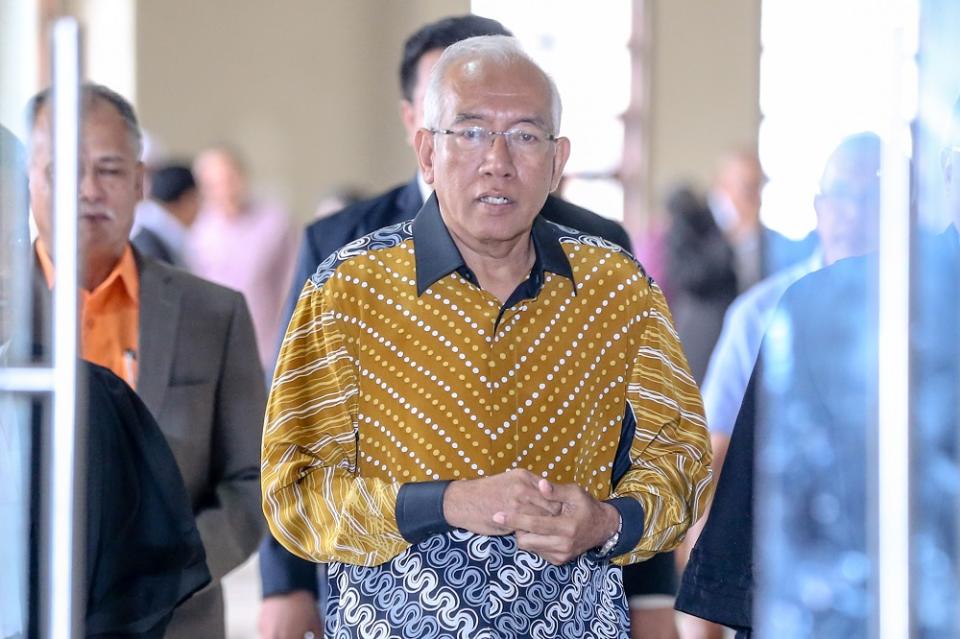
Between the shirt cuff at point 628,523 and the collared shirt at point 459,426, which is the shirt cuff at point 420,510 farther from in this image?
the shirt cuff at point 628,523

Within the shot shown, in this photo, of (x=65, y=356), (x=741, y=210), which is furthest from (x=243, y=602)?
(x=65, y=356)

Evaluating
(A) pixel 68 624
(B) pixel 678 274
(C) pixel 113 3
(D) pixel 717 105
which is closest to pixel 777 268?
(A) pixel 68 624

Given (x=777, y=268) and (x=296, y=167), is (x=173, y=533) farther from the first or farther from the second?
(x=296, y=167)

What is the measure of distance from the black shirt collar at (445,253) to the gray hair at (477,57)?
0.45 feet

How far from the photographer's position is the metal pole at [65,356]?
1674mm

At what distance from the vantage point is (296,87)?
478 inches

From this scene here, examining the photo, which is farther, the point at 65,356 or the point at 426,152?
the point at 426,152

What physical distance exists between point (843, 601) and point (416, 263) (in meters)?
0.75

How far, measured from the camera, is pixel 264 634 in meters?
3.02

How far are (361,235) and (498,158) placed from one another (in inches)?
35.5

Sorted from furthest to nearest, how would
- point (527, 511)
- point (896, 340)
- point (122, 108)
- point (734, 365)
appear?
point (734, 365)
point (122, 108)
point (527, 511)
point (896, 340)

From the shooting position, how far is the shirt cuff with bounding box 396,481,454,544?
2012 millimetres

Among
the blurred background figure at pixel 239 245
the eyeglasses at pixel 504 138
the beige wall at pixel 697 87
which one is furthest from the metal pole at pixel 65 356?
the beige wall at pixel 697 87

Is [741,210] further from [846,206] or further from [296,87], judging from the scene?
[846,206]
